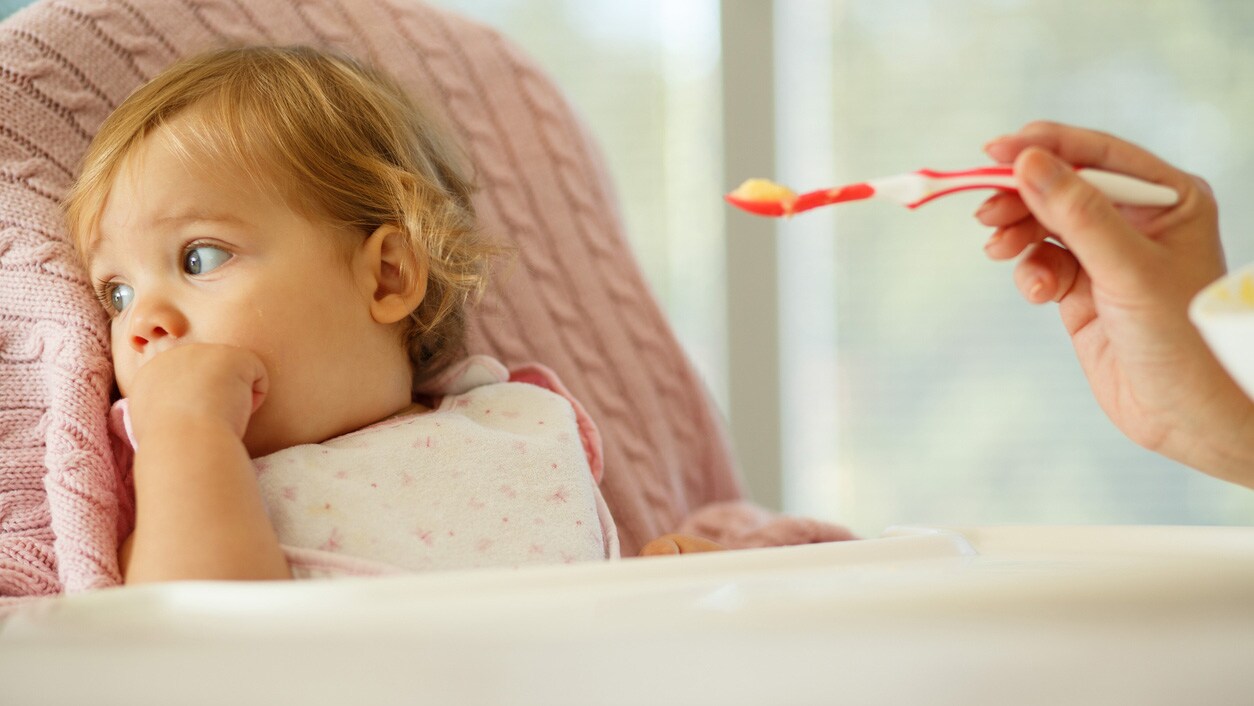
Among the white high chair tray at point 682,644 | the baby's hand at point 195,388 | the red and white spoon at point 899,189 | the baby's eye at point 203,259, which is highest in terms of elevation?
the red and white spoon at point 899,189

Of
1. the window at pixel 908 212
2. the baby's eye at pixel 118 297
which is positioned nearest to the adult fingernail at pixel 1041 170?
the baby's eye at pixel 118 297

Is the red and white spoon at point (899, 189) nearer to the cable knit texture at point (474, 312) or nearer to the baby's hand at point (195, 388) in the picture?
the baby's hand at point (195, 388)

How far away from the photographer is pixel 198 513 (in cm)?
67

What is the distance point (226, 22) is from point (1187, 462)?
0.89 meters

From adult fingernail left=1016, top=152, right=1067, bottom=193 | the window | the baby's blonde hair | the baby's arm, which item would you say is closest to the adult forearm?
the baby's arm

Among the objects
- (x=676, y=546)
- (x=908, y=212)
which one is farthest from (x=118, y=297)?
(x=908, y=212)

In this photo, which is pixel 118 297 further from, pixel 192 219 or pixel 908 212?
pixel 908 212

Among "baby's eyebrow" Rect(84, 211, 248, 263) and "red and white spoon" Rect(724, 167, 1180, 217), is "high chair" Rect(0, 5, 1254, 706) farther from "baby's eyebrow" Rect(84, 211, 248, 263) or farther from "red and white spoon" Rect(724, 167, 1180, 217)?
"red and white spoon" Rect(724, 167, 1180, 217)

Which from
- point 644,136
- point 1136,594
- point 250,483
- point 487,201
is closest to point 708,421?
point 487,201

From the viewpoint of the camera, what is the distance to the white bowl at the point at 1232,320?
19.5 inches

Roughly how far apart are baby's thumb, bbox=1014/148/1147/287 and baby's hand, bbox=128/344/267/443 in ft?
1.71

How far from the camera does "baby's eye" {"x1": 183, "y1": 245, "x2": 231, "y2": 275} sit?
0.83 m

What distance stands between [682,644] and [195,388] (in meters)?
0.41

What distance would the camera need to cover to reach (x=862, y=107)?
233cm
